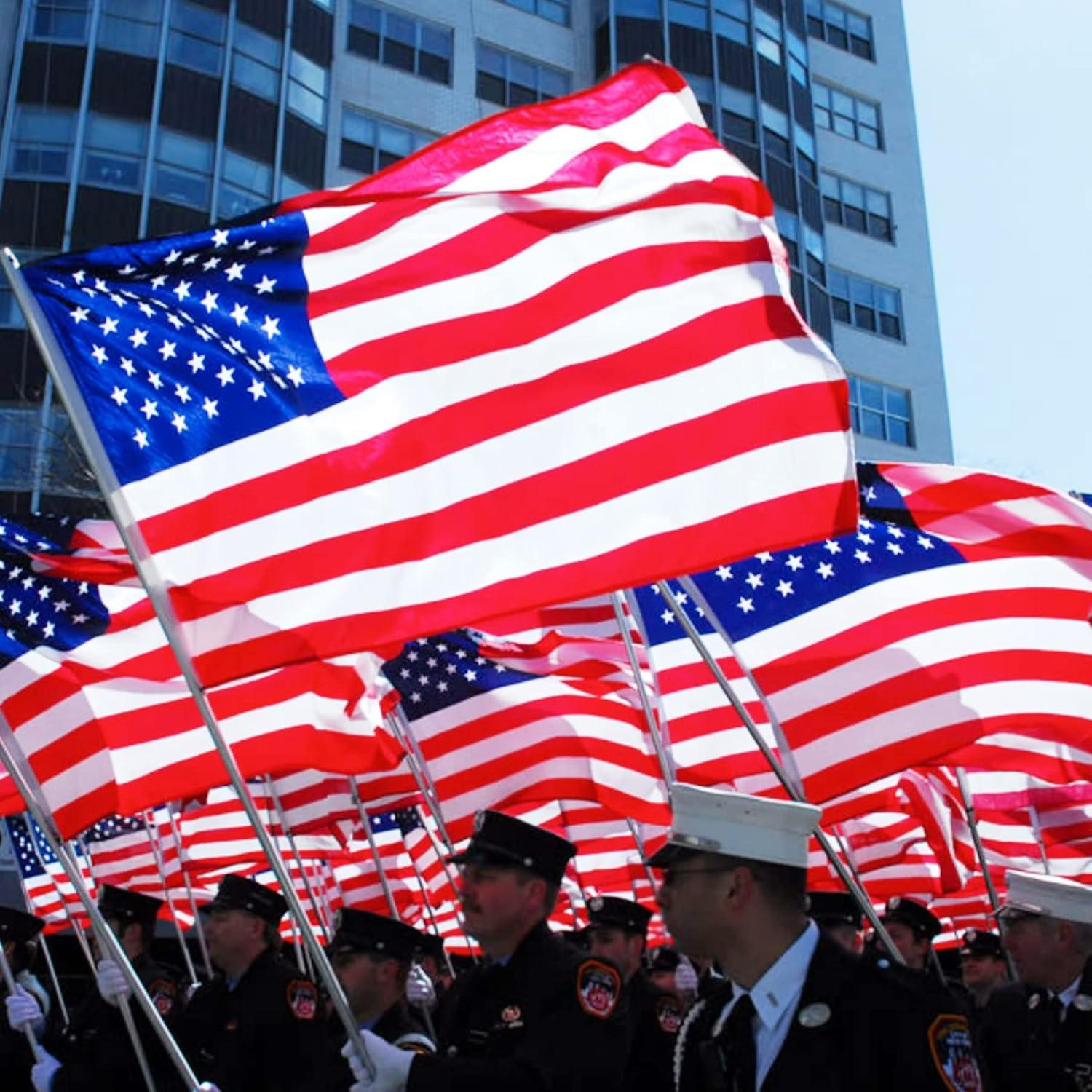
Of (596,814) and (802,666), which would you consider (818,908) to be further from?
(596,814)

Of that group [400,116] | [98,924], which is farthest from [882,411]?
[98,924]

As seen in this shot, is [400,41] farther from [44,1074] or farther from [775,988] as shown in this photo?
[775,988]

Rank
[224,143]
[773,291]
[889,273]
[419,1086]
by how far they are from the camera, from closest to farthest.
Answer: [419,1086], [773,291], [224,143], [889,273]

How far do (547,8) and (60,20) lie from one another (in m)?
13.0

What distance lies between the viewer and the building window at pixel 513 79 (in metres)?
→ 35.0

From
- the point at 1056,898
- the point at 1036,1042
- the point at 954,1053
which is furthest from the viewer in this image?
the point at 1056,898

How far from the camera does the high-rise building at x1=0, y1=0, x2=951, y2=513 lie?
89.7ft

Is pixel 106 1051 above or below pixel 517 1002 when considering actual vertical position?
below

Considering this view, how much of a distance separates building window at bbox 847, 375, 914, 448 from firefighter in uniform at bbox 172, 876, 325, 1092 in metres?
31.0

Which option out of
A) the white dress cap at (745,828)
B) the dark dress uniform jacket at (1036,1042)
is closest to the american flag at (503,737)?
the dark dress uniform jacket at (1036,1042)

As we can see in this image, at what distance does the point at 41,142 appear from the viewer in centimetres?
2777

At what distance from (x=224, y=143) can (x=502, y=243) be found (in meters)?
25.1

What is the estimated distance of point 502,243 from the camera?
5.62 meters

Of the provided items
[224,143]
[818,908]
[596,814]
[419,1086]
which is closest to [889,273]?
[224,143]
